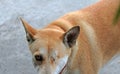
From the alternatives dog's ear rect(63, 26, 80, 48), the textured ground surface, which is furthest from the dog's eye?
the textured ground surface

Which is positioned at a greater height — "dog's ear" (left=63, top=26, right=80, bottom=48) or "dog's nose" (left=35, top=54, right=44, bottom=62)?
"dog's ear" (left=63, top=26, right=80, bottom=48)

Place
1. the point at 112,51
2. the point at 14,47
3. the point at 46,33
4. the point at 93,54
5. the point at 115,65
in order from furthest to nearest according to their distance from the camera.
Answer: the point at 14,47 → the point at 115,65 → the point at 112,51 → the point at 93,54 → the point at 46,33

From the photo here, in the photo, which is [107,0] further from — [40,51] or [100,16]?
[40,51]

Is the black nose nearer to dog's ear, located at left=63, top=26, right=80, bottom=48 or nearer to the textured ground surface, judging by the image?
dog's ear, located at left=63, top=26, right=80, bottom=48

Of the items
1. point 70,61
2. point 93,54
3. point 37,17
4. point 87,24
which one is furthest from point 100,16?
point 37,17

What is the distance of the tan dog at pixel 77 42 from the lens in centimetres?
220

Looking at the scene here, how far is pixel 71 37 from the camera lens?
2316mm

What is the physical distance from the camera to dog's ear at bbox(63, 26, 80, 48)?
226 cm

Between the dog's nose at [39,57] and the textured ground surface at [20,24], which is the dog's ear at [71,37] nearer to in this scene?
the dog's nose at [39,57]

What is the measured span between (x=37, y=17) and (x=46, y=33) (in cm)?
236

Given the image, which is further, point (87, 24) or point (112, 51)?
point (112, 51)

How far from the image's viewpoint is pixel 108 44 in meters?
2.90

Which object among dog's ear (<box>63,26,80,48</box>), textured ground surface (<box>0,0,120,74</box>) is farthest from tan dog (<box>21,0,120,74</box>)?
textured ground surface (<box>0,0,120,74</box>)

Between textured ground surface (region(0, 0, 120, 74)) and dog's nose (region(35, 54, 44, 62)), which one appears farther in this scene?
textured ground surface (region(0, 0, 120, 74))
